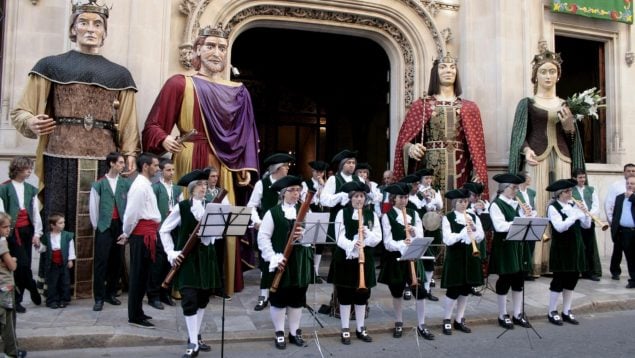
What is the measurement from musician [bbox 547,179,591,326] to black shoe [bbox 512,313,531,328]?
56cm

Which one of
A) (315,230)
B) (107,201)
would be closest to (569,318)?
(315,230)

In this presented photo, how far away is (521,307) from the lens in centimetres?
738

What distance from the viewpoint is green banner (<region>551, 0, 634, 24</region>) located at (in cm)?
1204

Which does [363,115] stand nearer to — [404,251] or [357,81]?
[357,81]

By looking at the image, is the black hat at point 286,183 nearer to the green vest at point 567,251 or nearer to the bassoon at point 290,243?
the bassoon at point 290,243

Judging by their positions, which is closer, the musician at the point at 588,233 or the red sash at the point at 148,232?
the red sash at the point at 148,232

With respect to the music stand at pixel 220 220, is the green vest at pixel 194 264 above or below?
below

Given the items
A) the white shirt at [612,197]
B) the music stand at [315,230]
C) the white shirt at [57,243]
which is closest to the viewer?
the music stand at [315,230]

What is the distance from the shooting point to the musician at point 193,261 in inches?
225

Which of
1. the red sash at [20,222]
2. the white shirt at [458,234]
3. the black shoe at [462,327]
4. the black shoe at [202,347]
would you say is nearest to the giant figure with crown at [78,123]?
the red sash at [20,222]

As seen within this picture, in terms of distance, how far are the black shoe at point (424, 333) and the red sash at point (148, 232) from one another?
3225 millimetres

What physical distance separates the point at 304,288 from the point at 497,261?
8.56 ft

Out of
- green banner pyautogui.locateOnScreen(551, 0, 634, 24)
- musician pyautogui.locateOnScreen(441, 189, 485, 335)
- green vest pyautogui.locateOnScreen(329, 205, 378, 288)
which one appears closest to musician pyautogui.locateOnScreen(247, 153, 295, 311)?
green vest pyautogui.locateOnScreen(329, 205, 378, 288)

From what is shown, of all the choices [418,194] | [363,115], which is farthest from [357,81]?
[418,194]
